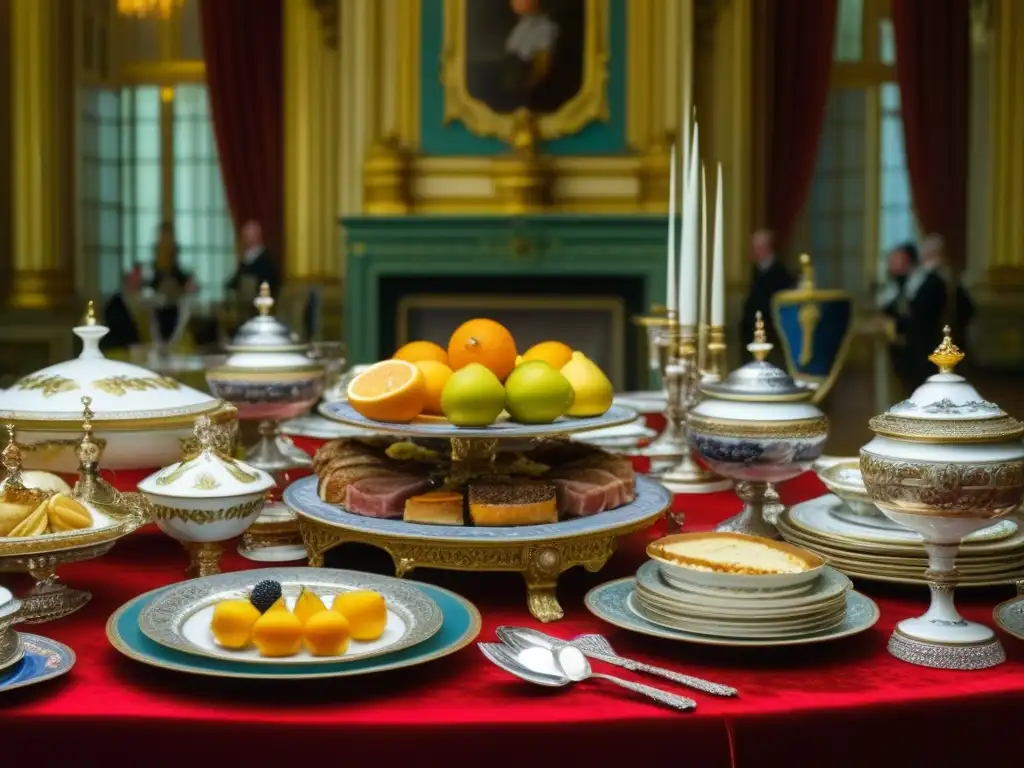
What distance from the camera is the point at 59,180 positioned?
907cm

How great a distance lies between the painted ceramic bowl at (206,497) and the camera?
1430 millimetres

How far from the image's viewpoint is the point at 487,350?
161 cm

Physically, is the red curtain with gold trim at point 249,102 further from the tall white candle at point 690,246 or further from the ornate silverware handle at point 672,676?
the ornate silverware handle at point 672,676

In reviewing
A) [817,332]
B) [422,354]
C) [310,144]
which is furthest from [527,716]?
[310,144]

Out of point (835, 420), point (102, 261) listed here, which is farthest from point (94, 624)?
point (102, 261)

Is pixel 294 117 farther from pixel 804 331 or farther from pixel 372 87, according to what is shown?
pixel 804 331

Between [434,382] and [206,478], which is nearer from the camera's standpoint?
[206,478]

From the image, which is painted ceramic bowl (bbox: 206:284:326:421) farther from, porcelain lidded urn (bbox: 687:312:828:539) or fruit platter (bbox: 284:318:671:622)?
porcelain lidded urn (bbox: 687:312:828:539)

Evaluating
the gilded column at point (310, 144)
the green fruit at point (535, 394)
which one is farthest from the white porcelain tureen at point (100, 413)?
the gilded column at point (310, 144)

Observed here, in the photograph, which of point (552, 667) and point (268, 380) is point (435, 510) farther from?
point (268, 380)

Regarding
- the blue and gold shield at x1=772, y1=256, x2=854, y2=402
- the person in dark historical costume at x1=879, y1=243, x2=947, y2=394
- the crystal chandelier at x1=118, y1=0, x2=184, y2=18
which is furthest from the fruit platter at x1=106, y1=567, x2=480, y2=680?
the crystal chandelier at x1=118, y1=0, x2=184, y2=18

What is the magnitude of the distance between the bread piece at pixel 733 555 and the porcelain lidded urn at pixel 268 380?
87 cm

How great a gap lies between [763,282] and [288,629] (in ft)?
25.3

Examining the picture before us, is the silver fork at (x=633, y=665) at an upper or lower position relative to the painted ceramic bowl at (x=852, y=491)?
lower
